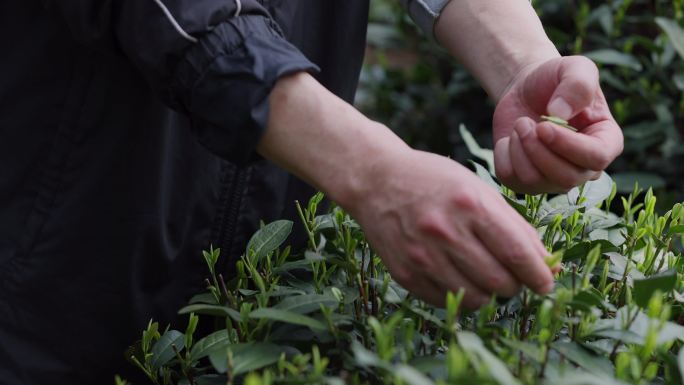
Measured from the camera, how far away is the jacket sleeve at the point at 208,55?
4.15 feet

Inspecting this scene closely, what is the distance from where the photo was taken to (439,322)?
1216 millimetres

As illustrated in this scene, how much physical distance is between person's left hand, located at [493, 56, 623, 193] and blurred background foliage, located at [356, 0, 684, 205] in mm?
1220

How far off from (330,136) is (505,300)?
0.30 meters

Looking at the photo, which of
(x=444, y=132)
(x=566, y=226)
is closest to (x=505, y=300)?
(x=566, y=226)

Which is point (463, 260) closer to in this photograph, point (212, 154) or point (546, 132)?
point (546, 132)

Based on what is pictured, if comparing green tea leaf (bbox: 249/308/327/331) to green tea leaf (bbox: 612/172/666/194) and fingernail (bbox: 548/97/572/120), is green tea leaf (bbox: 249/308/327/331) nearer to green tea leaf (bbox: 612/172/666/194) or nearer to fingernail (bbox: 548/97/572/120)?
fingernail (bbox: 548/97/572/120)

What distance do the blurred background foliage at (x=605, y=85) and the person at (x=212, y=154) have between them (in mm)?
1228

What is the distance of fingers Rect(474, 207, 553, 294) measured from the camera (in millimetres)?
1141

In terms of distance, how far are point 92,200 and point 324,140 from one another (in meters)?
0.58

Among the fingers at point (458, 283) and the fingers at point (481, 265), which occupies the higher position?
the fingers at point (481, 265)

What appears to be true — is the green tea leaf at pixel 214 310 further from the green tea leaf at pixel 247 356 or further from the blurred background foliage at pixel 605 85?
the blurred background foliage at pixel 605 85

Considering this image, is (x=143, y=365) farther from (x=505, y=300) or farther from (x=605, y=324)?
(x=605, y=324)

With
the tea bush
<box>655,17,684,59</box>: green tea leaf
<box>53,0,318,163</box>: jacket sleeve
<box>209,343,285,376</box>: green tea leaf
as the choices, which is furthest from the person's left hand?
<box>655,17,684,59</box>: green tea leaf

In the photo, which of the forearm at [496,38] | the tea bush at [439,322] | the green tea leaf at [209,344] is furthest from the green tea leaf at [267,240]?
the forearm at [496,38]
